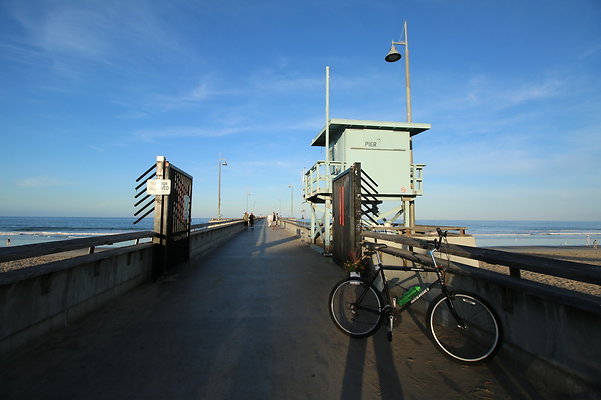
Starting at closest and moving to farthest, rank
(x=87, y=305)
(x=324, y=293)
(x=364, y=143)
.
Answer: (x=87, y=305), (x=324, y=293), (x=364, y=143)

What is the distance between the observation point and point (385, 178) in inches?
569

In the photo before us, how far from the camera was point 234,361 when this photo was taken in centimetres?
324

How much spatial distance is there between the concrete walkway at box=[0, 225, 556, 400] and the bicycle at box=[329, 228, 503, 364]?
17 centimetres

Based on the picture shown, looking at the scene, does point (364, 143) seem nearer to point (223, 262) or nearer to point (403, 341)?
point (223, 262)

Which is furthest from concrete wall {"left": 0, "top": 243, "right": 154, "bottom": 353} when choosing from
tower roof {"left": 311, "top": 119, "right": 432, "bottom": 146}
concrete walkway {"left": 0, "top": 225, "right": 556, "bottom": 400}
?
tower roof {"left": 311, "top": 119, "right": 432, "bottom": 146}

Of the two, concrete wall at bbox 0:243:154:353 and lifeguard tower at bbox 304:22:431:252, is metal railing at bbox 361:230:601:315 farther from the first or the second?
lifeguard tower at bbox 304:22:431:252

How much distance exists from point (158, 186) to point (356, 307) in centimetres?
578

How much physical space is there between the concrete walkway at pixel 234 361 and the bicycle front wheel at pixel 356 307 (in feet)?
0.54

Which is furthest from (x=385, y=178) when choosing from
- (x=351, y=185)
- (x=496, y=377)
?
(x=496, y=377)

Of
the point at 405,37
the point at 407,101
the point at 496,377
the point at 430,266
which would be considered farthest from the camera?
the point at 405,37

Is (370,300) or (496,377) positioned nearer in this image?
(496,377)

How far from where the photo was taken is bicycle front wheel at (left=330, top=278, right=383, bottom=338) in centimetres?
396

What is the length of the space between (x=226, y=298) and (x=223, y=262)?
476cm

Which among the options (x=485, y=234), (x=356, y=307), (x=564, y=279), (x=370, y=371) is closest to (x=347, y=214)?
(x=356, y=307)
